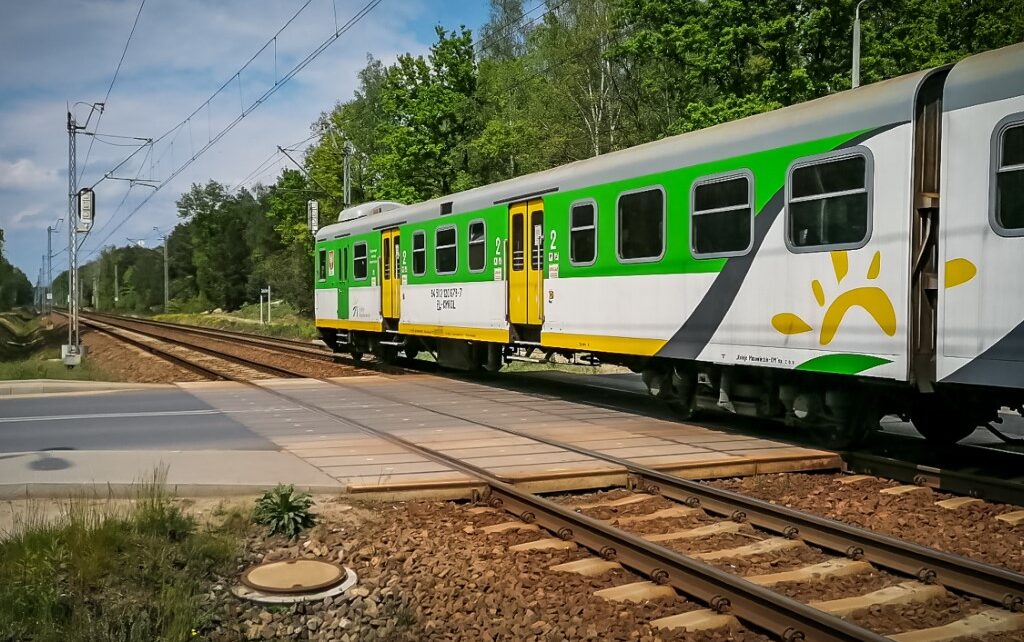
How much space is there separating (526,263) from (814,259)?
20.0 feet

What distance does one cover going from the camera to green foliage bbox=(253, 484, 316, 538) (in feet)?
20.9

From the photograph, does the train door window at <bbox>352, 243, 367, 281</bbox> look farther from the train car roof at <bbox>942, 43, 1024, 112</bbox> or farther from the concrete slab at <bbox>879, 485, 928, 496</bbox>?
the train car roof at <bbox>942, 43, 1024, 112</bbox>

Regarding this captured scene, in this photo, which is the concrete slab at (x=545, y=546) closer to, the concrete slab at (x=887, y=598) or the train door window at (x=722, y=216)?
the concrete slab at (x=887, y=598)

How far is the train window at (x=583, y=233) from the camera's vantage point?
12.6 meters

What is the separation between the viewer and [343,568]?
18.4 feet

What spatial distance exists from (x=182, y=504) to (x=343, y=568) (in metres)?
1.89

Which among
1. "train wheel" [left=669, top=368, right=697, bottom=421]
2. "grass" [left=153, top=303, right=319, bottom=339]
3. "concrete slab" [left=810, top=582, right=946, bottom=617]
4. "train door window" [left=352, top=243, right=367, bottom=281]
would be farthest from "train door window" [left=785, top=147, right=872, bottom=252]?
"grass" [left=153, top=303, right=319, bottom=339]

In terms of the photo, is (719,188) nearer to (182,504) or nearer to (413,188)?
(182,504)

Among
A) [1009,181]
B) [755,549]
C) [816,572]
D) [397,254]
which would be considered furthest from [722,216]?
[397,254]

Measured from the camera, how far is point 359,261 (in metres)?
21.5

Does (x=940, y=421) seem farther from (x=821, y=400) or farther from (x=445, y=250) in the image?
(x=445, y=250)

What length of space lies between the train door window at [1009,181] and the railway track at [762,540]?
110 inches

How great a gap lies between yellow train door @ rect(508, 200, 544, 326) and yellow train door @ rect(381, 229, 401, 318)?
16.4 feet

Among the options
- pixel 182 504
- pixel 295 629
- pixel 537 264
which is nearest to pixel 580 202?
pixel 537 264
